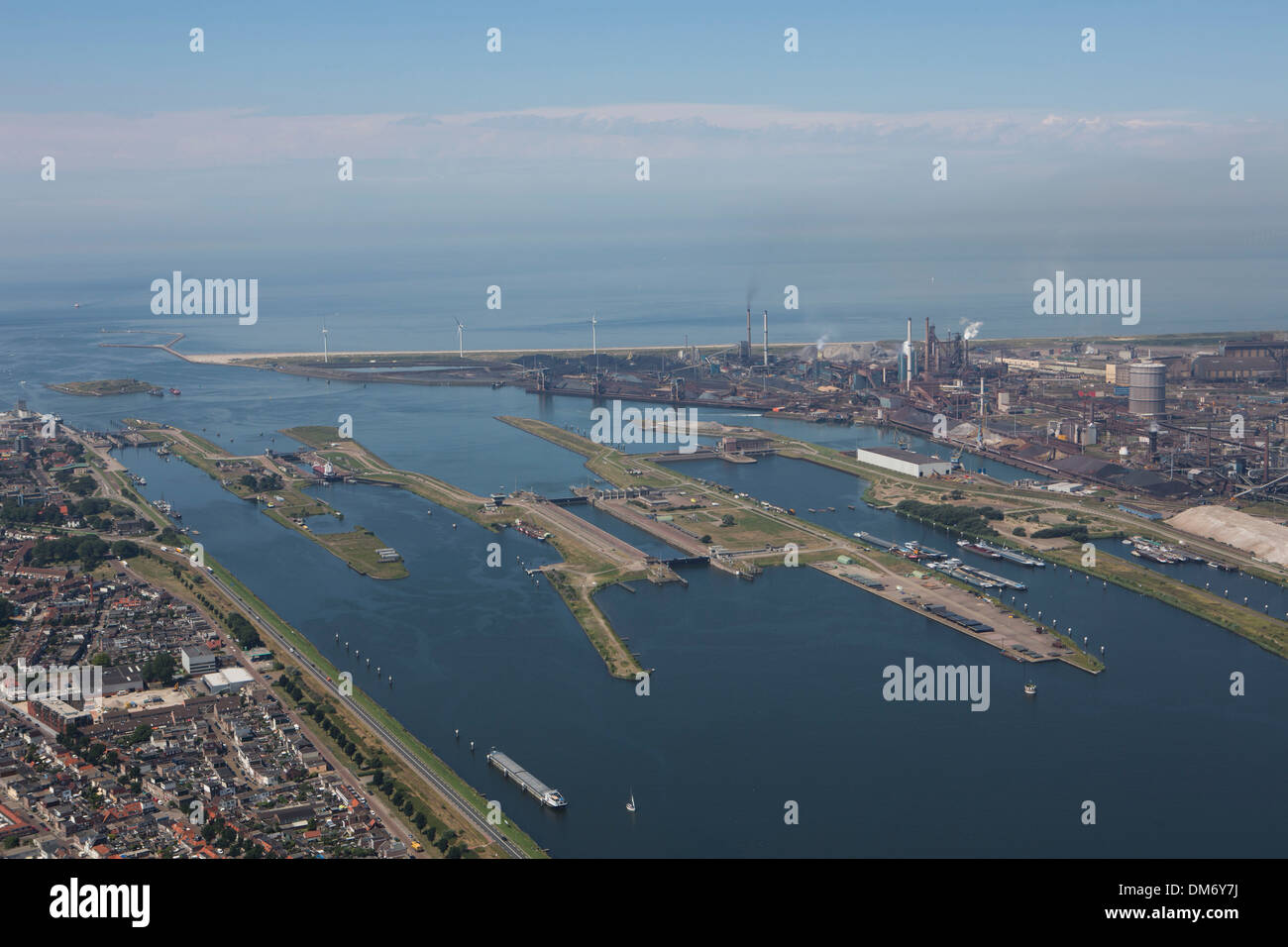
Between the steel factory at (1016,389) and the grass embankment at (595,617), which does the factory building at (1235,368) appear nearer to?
the steel factory at (1016,389)

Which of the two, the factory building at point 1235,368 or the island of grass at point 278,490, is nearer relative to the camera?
the island of grass at point 278,490

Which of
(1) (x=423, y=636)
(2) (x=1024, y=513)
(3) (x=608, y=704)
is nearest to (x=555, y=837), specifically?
(3) (x=608, y=704)

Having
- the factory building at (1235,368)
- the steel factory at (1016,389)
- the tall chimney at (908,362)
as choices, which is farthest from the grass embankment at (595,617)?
the factory building at (1235,368)

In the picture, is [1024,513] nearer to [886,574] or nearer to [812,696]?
[886,574]

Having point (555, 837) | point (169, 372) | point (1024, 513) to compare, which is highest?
point (169, 372)

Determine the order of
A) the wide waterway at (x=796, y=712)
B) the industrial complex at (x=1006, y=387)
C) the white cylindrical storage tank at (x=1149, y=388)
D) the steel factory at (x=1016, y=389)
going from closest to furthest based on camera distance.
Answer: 1. the wide waterway at (x=796, y=712)
2. the steel factory at (x=1016, y=389)
3. the industrial complex at (x=1006, y=387)
4. the white cylindrical storage tank at (x=1149, y=388)

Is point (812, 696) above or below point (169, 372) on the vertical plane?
below

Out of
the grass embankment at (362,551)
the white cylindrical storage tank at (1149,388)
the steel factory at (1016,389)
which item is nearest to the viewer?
the grass embankment at (362,551)
